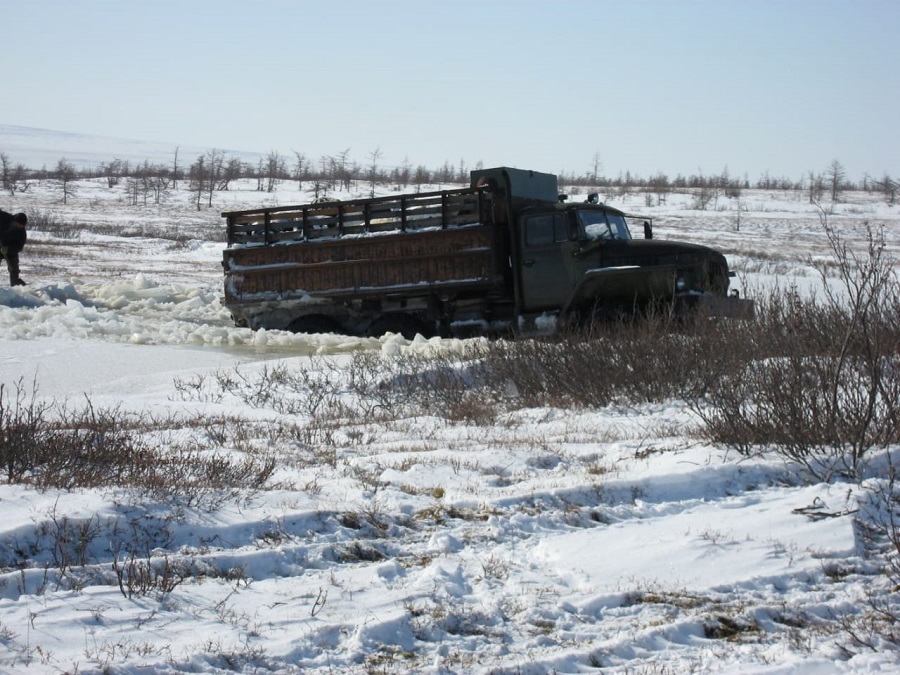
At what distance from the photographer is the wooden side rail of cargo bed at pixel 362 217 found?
1376 cm

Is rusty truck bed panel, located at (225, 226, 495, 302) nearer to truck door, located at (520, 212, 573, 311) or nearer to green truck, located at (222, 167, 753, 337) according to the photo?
green truck, located at (222, 167, 753, 337)

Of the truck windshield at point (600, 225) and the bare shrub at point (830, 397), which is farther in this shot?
the truck windshield at point (600, 225)

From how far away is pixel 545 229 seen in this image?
1328 cm

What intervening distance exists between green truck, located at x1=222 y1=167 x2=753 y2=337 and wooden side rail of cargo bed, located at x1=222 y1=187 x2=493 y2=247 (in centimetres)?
2

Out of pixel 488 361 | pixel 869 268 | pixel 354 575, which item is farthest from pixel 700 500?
pixel 488 361

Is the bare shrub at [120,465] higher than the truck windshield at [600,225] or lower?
lower

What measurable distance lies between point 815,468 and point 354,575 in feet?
10.0

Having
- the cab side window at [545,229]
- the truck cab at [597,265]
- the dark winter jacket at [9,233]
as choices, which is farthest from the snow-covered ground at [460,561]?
the dark winter jacket at [9,233]

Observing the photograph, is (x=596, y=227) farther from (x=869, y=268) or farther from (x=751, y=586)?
(x=751, y=586)

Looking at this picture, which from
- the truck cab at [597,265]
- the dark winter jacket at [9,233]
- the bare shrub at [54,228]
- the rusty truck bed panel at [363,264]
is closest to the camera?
the truck cab at [597,265]

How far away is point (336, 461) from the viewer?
6633 millimetres

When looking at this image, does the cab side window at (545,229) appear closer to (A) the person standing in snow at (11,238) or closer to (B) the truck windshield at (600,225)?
(B) the truck windshield at (600,225)

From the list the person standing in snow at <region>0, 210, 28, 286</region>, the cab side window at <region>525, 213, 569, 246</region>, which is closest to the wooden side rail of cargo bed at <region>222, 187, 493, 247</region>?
the cab side window at <region>525, 213, 569, 246</region>

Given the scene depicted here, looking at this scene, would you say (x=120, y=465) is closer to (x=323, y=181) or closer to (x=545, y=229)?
(x=545, y=229)
